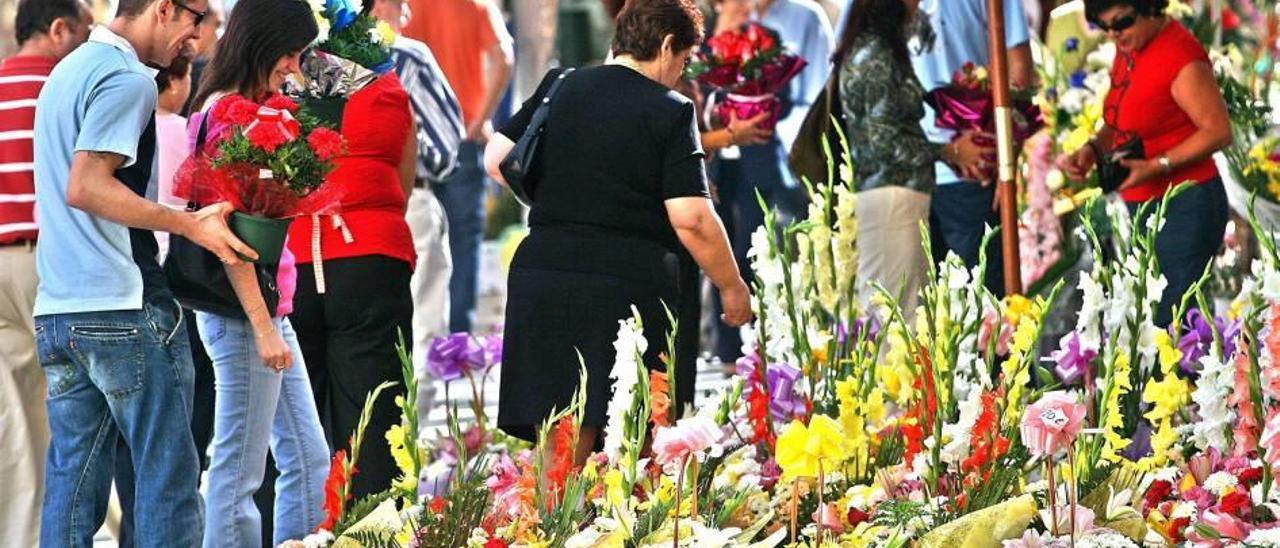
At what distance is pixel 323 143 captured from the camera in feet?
15.7

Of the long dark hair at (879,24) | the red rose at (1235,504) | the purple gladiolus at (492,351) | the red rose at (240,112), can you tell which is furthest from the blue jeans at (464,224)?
the red rose at (1235,504)

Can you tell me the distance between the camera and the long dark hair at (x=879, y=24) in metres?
6.72

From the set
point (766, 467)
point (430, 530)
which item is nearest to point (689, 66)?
point (766, 467)

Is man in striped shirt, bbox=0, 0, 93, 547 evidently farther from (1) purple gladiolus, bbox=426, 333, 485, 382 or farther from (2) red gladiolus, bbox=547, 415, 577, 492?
(2) red gladiolus, bbox=547, 415, 577, 492

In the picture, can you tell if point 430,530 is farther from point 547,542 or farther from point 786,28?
point 786,28

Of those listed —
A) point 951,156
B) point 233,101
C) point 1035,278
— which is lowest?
point 1035,278

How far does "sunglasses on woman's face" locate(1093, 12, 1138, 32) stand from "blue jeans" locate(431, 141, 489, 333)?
2.60 m

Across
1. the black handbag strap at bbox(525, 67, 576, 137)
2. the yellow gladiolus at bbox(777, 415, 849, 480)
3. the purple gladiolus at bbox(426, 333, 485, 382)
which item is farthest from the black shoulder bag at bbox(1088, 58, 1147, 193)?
the yellow gladiolus at bbox(777, 415, 849, 480)

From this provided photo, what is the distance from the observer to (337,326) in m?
5.68

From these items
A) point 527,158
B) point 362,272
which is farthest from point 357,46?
point 527,158

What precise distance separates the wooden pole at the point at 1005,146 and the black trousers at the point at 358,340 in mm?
1604

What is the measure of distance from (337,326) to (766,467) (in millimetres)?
1183

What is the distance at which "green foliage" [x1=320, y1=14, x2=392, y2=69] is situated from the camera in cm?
564

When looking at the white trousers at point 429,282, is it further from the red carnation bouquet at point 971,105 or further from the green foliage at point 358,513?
the green foliage at point 358,513
